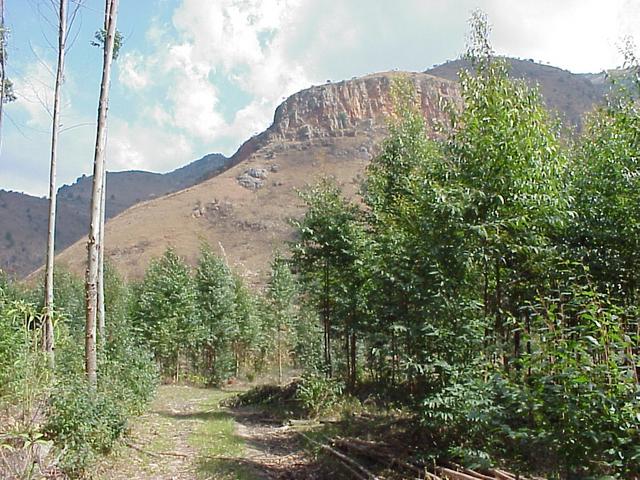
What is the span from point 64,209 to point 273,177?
73129mm

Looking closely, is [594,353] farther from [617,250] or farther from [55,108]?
[55,108]

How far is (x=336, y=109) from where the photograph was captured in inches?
4181

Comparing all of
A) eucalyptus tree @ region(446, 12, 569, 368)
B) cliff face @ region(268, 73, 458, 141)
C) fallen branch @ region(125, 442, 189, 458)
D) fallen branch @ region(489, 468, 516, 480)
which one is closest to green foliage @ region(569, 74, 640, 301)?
eucalyptus tree @ region(446, 12, 569, 368)

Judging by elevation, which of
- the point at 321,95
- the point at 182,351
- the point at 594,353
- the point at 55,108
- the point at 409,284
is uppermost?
the point at 321,95

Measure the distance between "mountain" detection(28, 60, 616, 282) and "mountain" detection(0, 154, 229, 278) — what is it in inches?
456

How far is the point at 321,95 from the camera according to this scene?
110438 millimetres

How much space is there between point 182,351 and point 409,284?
27.4 meters

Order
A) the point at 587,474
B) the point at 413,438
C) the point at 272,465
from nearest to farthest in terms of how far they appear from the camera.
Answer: the point at 587,474, the point at 413,438, the point at 272,465

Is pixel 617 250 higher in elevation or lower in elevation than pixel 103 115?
lower

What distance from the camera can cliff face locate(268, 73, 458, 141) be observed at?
98.6 m

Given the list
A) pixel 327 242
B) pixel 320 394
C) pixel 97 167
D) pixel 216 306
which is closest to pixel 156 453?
pixel 320 394

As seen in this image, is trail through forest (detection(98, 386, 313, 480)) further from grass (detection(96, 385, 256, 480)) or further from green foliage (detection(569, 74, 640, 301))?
green foliage (detection(569, 74, 640, 301))

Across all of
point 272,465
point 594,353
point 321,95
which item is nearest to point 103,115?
point 272,465

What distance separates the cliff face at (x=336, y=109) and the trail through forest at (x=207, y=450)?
278 ft
